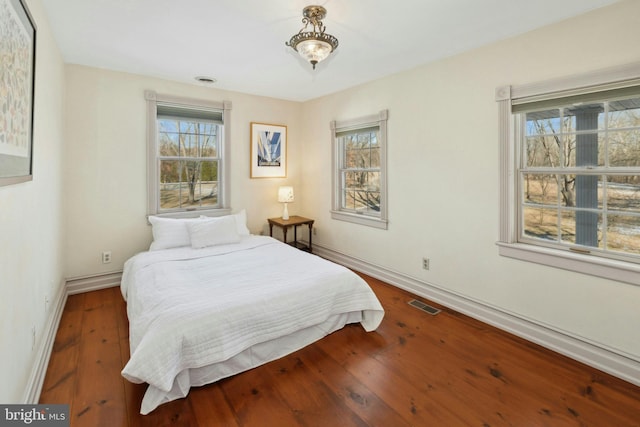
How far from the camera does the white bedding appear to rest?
75.3 inches

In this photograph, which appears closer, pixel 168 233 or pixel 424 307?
pixel 424 307

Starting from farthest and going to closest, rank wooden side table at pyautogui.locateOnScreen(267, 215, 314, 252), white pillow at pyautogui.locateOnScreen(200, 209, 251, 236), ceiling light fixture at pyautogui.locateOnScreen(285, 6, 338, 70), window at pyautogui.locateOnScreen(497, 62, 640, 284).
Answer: wooden side table at pyautogui.locateOnScreen(267, 215, 314, 252), white pillow at pyautogui.locateOnScreen(200, 209, 251, 236), window at pyautogui.locateOnScreen(497, 62, 640, 284), ceiling light fixture at pyautogui.locateOnScreen(285, 6, 338, 70)

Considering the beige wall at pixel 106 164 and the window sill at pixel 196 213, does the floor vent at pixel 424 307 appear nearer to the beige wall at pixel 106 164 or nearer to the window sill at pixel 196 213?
the window sill at pixel 196 213

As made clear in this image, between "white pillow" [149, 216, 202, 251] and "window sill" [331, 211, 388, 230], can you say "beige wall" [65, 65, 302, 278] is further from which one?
"window sill" [331, 211, 388, 230]

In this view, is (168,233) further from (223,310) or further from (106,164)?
(223,310)

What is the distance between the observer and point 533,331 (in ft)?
8.63

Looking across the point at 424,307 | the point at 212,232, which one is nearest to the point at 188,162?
the point at 212,232

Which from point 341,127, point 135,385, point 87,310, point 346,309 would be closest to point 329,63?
point 341,127

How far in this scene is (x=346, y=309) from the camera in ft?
8.87

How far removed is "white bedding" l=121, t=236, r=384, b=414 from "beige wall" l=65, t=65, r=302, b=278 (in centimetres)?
75

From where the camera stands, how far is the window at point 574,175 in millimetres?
2219

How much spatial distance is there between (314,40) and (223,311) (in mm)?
1929

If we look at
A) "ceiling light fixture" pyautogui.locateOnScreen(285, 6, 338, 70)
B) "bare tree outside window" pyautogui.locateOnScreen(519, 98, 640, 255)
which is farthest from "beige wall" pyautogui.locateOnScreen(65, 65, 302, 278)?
"bare tree outside window" pyautogui.locateOnScreen(519, 98, 640, 255)

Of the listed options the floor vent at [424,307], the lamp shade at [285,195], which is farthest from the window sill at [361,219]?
the floor vent at [424,307]
